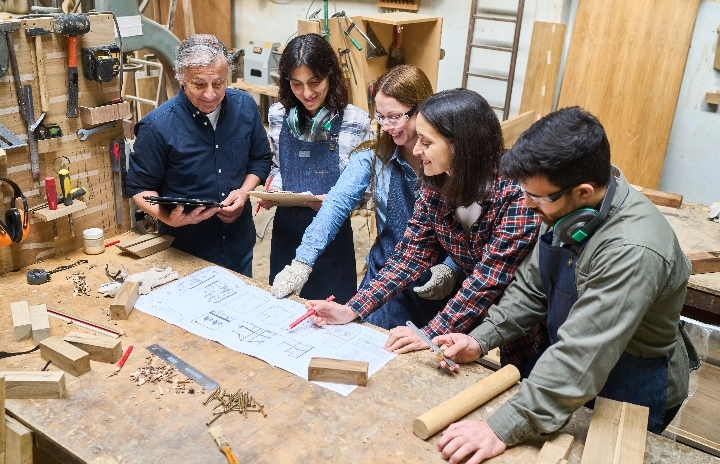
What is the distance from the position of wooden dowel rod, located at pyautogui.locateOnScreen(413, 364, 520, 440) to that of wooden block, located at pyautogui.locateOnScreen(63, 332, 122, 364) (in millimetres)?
930

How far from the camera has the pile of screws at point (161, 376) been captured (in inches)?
69.4

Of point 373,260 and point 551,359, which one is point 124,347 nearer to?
point 373,260

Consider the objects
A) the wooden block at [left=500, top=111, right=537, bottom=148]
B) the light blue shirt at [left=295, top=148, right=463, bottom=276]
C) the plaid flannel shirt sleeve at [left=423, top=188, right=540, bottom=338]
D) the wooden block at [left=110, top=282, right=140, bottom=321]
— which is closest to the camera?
the plaid flannel shirt sleeve at [left=423, top=188, right=540, bottom=338]

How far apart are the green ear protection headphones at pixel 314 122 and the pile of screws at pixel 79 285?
1.06 metres

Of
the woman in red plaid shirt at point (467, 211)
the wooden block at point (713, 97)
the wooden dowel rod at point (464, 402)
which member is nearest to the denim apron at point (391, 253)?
the woman in red plaid shirt at point (467, 211)

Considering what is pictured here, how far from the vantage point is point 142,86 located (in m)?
6.24

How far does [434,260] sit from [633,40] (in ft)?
10.8

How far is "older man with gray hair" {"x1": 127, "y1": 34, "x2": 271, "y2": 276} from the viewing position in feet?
7.99

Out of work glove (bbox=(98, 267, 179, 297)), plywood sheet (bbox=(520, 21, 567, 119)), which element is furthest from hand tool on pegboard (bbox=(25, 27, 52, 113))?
plywood sheet (bbox=(520, 21, 567, 119))

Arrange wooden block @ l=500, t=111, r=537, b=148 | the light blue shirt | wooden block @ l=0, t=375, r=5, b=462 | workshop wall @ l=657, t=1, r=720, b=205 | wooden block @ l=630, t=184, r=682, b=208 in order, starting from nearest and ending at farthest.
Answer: wooden block @ l=0, t=375, r=5, b=462 → the light blue shirt → wooden block @ l=630, t=184, r=682, b=208 → wooden block @ l=500, t=111, r=537, b=148 → workshop wall @ l=657, t=1, r=720, b=205

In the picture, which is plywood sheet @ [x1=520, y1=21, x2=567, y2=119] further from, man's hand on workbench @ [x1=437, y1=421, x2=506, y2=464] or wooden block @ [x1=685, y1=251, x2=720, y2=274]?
man's hand on workbench @ [x1=437, y1=421, x2=506, y2=464]

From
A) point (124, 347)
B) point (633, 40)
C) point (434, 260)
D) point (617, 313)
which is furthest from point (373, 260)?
point (633, 40)

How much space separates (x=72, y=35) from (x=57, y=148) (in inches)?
17.0

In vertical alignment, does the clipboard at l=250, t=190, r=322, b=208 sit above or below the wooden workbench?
→ above
